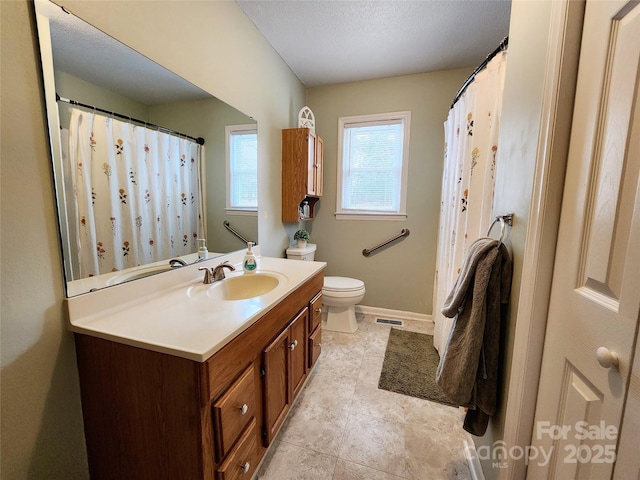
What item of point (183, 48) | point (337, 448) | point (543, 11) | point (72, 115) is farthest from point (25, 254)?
point (543, 11)

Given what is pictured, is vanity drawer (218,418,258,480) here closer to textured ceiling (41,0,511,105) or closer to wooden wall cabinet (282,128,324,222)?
textured ceiling (41,0,511,105)

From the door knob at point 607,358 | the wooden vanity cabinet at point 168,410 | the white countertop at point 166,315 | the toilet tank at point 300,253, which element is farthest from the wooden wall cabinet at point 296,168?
the door knob at point 607,358

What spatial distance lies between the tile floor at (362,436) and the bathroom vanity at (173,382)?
245 millimetres

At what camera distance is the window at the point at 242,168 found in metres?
1.68

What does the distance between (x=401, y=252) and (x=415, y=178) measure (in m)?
0.78

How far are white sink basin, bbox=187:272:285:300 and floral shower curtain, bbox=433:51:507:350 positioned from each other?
3.90 ft

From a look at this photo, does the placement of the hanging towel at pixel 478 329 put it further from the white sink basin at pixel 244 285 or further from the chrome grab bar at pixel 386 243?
the chrome grab bar at pixel 386 243

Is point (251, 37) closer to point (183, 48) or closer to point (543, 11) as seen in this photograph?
point (183, 48)

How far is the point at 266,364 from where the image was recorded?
1107 millimetres

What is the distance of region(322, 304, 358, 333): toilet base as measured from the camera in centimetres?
247

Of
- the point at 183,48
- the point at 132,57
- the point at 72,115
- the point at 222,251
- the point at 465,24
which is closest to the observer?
the point at 72,115

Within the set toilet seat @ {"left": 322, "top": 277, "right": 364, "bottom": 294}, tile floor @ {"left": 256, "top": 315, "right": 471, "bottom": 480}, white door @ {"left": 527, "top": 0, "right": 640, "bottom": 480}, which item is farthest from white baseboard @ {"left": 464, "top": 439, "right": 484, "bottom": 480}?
toilet seat @ {"left": 322, "top": 277, "right": 364, "bottom": 294}

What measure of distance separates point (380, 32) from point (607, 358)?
2.26m

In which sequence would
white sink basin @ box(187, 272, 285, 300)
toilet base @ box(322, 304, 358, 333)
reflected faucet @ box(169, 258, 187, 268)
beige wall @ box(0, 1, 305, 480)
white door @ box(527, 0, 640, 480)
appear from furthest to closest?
toilet base @ box(322, 304, 358, 333)
white sink basin @ box(187, 272, 285, 300)
reflected faucet @ box(169, 258, 187, 268)
beige wall @ box(0, 1, 305, 480)
white door @ box(527, 0, 640, 480)
